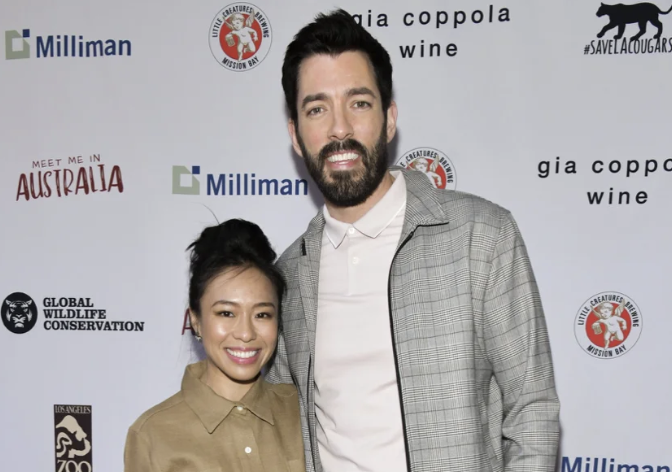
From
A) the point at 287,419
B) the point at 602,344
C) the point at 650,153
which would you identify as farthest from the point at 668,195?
the point at 287,419

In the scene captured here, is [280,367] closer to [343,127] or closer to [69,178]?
[343,127]

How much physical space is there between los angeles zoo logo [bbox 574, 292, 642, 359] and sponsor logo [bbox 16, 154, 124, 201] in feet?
5.93

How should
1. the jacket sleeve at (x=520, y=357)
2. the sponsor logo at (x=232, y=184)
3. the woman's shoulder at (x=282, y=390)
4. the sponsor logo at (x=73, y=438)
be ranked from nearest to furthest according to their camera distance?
the jacket sleeve at (x=520, y=357) < the woman's shoulder at (x=282, y=390) < the sponsor logo at (x=232, y=184) < the sponsor logo at (x=73, y=438)

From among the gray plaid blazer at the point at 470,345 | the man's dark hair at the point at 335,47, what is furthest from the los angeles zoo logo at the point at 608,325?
the man's dark hair at the point at 335,47

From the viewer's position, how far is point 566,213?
83.4 inches

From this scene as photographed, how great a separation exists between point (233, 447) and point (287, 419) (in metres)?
0.19

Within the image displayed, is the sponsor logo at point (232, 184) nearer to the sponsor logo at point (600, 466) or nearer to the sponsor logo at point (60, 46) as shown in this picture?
the sponsor logo at point (60, 46)

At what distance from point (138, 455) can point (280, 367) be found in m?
0.48

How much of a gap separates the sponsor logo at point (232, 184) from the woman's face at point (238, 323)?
0.75 m

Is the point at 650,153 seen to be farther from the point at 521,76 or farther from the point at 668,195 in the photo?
the point at 521,76

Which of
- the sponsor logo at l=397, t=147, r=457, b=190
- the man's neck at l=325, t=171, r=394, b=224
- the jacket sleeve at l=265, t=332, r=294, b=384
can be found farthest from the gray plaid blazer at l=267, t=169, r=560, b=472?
the sponsor logo at l=397, t=147, r=457, b=190

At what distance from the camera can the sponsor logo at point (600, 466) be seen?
210cm

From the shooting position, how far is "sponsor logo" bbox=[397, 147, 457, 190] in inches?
85.7

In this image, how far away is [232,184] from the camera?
7.55 feet
